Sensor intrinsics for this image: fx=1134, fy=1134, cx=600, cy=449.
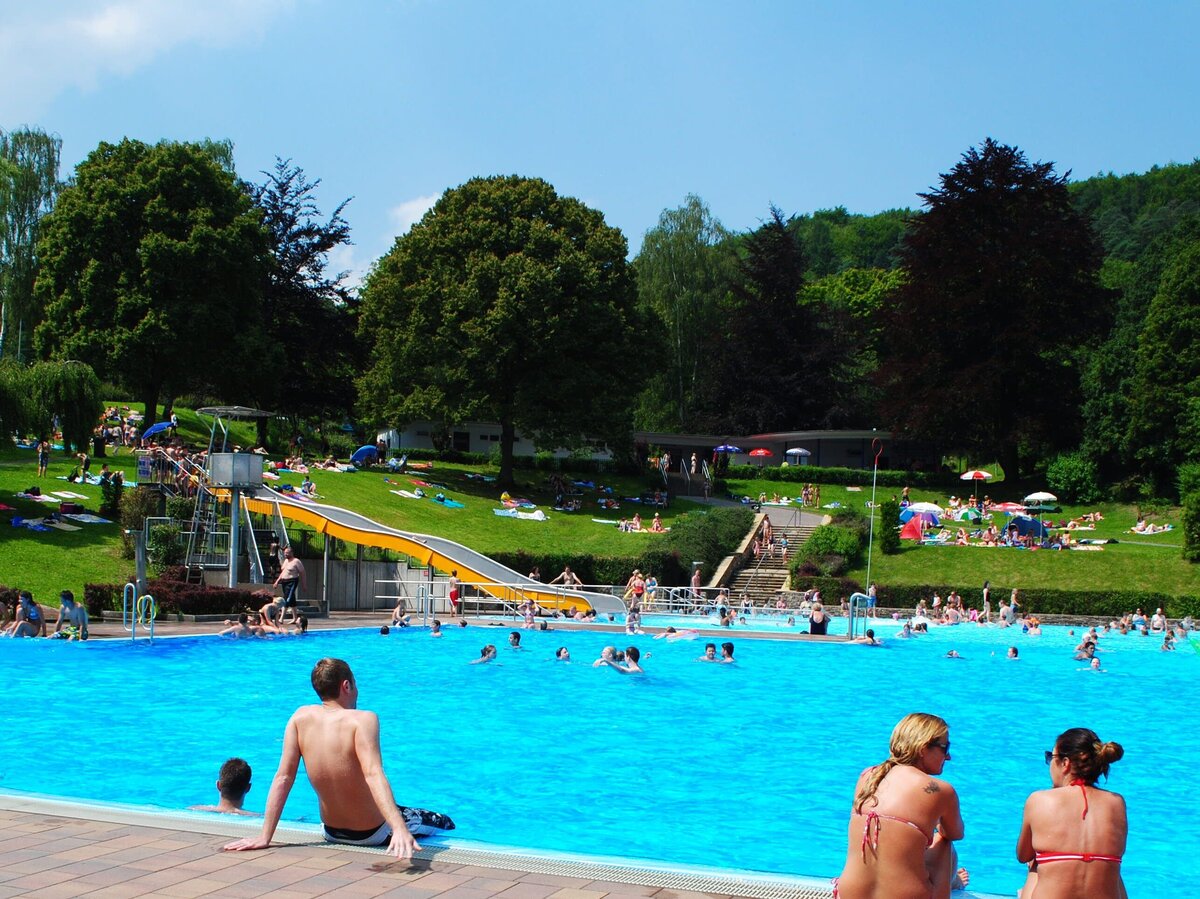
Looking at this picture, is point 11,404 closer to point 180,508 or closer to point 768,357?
point 180,508

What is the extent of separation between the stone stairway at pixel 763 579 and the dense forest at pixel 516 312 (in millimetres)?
11571

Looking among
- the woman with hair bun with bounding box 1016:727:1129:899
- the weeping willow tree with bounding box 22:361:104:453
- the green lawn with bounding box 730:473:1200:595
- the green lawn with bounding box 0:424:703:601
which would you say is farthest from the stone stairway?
the woman with hair bun with bounding box 1016:727:1129:899

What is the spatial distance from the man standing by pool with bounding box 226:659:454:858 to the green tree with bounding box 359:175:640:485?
45.7 m

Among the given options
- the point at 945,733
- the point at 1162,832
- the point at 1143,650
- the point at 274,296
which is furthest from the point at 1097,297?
the point at 945,733

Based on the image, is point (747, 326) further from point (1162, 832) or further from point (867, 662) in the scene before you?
point (1162, 832)

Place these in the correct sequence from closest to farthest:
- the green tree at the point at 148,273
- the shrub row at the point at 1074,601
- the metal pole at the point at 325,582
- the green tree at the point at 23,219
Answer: the metal pole at the point at 325,582
the shrub row at the point at 1074,601
the green tree at the point at 148,273
the green tree at the point at 23,219

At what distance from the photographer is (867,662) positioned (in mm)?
27859

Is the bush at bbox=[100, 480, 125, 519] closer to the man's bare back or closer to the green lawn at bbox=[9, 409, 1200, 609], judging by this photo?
the green lawn at bbox=[9, 409, 1200, 609]

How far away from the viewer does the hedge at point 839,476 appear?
62.3 meters

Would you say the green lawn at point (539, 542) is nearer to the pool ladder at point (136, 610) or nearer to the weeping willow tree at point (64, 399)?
the weeping willow tree at point (64, 399)

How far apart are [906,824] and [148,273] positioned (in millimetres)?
48777

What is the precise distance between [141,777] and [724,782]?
7318 mm

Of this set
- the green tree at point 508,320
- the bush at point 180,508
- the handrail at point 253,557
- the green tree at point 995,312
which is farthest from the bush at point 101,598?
the green tree at point 995,312

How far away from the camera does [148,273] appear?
4816cm
